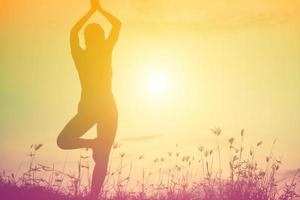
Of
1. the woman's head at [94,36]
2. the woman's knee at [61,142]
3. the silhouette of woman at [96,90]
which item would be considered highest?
the woman's head at [94,36]

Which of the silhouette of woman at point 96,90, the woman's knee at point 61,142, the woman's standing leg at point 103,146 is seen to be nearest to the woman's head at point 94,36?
the silhouette of woman at point 96,90

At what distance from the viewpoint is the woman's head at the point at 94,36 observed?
410 centimetres

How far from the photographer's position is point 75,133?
398 centimetres

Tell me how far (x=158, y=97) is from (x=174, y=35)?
57cm

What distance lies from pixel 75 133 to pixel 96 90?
38 centimetres

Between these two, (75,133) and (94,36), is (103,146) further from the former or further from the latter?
(94,36)

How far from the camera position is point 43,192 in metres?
4.10

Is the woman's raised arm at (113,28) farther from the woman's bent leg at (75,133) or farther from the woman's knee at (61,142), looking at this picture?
the woman's knee at (61,142)

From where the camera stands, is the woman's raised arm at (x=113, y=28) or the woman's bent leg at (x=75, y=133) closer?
the woman's bent leg at (x=75, y=133)

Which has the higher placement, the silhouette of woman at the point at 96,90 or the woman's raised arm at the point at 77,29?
the woman's raised arm at the point at 77,29

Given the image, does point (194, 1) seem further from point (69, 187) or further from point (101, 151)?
point (69, 187)

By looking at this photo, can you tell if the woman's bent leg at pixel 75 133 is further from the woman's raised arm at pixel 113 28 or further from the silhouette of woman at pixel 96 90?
the woman's raised arm at pixel 113 28

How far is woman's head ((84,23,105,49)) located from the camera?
4.10m

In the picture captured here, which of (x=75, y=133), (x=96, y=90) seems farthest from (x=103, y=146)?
(x=96, y=90)
